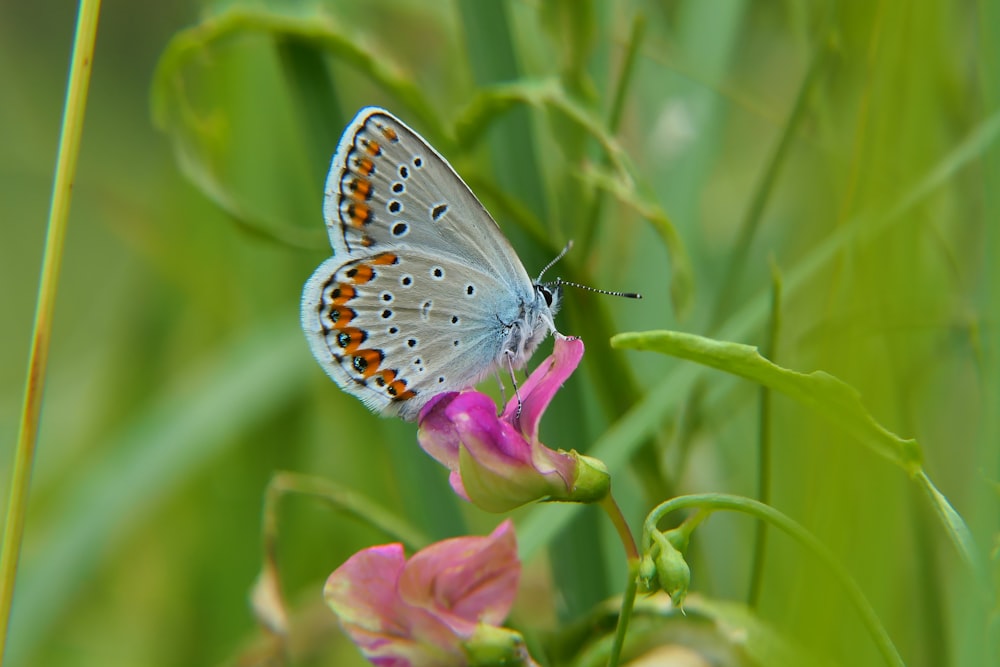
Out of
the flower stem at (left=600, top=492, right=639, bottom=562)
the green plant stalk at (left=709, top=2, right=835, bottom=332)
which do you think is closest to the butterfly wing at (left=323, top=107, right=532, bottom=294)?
the green plant stalk at (left=709, top=2, right=835, bottom=332)

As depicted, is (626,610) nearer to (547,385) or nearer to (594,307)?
(547,385)

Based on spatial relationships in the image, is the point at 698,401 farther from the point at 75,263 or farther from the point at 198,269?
the point at 75,263

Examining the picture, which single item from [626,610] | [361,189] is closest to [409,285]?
[361,189]

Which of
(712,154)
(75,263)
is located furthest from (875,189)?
(75,263)

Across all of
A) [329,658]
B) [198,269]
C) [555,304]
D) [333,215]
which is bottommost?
[329,658]

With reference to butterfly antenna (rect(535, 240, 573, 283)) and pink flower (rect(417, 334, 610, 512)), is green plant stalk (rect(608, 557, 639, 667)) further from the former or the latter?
butterfly antenna (rect(535, 240, 573, 283))

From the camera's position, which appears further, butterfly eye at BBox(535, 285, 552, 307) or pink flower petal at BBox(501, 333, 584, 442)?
butterfly eye at BBox(535, 285, 552, 307)
